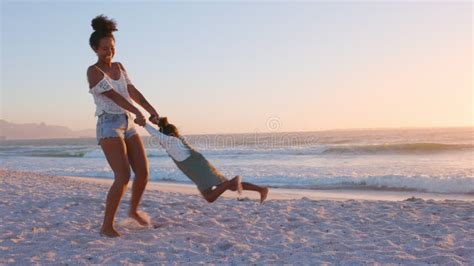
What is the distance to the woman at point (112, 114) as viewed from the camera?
361 cm

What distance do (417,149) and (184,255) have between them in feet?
68.3

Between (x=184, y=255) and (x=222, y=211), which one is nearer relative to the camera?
(x=184, y=255)

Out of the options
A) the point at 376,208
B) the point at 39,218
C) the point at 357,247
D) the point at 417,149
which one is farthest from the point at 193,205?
the point at 417,149

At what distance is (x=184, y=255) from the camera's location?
336 centimetres

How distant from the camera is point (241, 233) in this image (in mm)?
4133

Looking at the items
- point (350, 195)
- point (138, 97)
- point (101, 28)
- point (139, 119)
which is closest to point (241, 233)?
point (139, 119)

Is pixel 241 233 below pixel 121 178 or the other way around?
below

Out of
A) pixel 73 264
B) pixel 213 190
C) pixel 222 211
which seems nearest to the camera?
pixel 73 264

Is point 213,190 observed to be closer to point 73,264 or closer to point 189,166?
point 189,166

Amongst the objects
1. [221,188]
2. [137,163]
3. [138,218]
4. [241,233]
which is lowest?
[241,233]

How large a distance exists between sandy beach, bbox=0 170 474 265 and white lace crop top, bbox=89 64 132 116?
1.06 meters

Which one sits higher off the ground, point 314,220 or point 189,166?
point 189,166

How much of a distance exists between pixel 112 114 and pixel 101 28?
0.68m

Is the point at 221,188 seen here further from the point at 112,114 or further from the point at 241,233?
the point at 112,114
